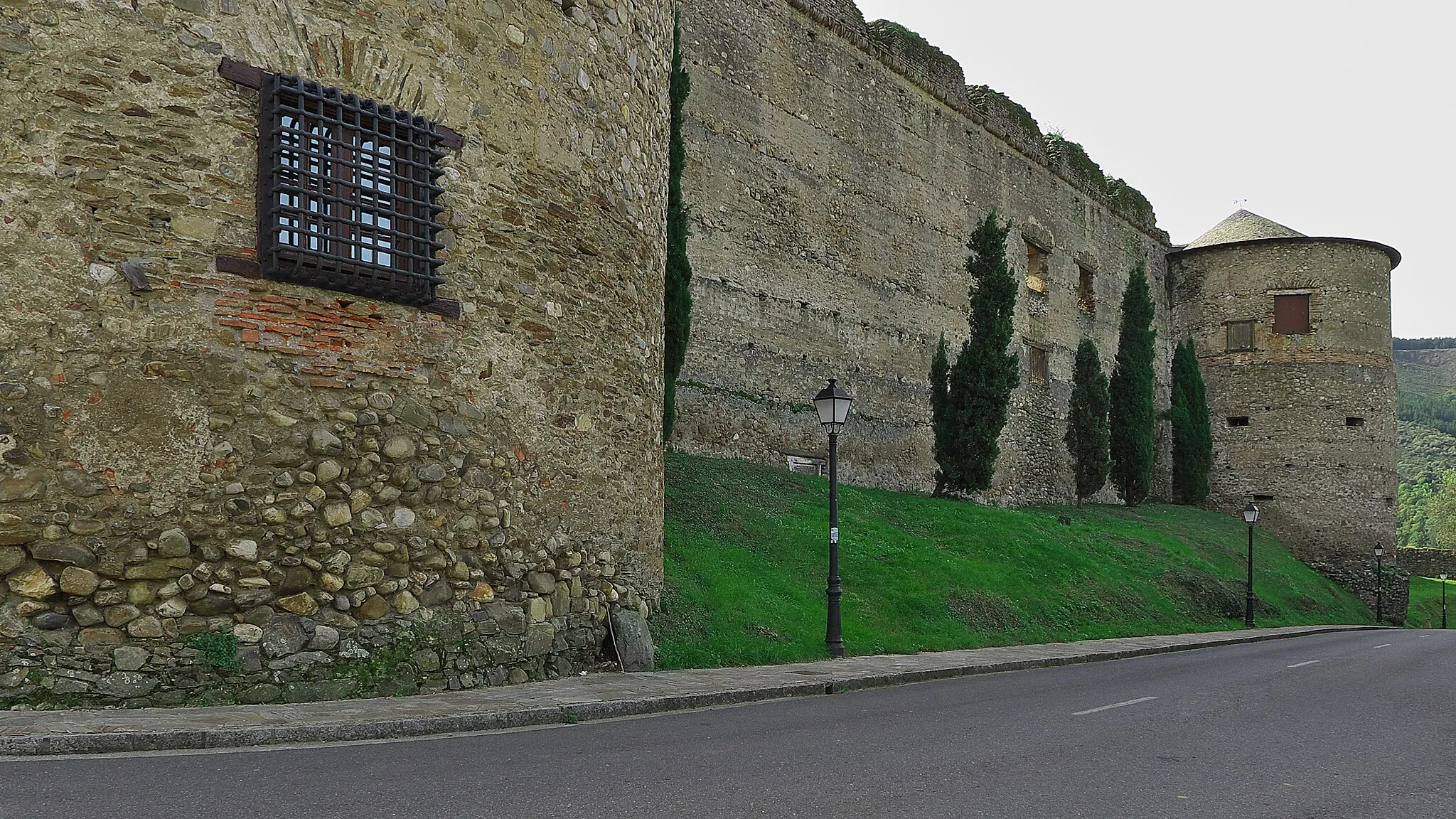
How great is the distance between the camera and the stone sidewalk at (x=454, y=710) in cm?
674

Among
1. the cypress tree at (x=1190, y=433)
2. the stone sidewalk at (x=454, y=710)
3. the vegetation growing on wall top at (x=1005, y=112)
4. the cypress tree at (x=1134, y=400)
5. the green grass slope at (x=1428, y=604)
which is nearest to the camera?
the stone sidewalk at (x=454, y=710)

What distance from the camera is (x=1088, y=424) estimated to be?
34.7 metres

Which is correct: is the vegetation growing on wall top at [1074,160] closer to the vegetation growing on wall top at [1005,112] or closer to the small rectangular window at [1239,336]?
the vegetation growing on wall top at [1005,112]

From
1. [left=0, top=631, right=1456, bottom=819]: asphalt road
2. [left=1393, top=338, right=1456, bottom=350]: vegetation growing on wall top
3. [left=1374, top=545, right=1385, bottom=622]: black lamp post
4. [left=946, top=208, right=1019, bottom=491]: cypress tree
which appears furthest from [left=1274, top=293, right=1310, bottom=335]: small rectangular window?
[left=1393, top=338, right=1456, bottom=350]: vegetation growing on wall top

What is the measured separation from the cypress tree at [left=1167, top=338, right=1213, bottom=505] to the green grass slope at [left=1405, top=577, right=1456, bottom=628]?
8737 millimetres

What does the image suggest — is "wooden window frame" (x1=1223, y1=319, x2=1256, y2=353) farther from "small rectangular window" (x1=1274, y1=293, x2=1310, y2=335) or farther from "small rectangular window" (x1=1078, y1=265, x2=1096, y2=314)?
"small rectangular window" (x1=1078, y1=265, x2=1096, y2=314)

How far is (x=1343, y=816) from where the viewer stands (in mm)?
5570

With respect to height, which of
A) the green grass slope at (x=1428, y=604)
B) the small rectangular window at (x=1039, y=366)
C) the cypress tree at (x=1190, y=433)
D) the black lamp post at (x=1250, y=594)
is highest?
the small rectangular window at (x=1039, y=366)

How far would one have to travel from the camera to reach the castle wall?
21672 mm

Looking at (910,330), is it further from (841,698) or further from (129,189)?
(129,189)

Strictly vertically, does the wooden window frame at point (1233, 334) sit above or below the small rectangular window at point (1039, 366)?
above

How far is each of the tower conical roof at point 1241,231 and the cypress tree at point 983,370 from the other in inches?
676

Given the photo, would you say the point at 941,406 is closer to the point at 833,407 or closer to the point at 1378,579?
the point at 833,407

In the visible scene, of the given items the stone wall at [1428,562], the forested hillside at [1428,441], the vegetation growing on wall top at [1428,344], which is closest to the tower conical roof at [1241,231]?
the stone wall at [1428,562]
